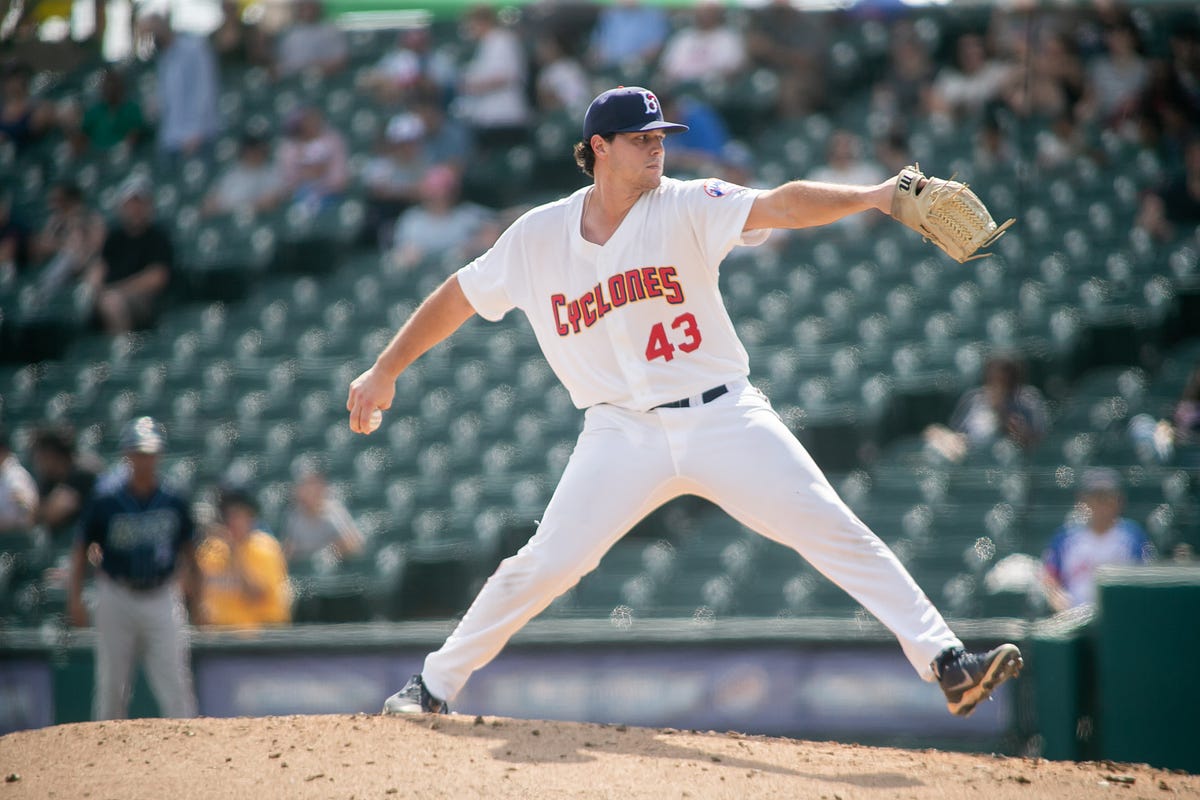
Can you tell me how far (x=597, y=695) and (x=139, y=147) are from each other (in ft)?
26.7

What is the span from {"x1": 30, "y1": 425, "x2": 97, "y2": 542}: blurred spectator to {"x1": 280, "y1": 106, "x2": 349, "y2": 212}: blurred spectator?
136 inches

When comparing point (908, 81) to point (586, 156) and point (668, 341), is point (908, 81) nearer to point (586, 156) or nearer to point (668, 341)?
point (586, 156)

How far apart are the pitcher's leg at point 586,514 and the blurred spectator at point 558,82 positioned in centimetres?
807

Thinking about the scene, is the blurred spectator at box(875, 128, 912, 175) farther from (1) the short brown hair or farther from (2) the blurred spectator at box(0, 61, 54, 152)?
(2) the blurred spectator at box(0, 61, 54, 152)

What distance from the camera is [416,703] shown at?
418cm

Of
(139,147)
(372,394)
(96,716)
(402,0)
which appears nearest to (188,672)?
(96,716)

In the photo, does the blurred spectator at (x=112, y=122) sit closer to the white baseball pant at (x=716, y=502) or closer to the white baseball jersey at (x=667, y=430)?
the white baseball jersey at (x=667, y=430)

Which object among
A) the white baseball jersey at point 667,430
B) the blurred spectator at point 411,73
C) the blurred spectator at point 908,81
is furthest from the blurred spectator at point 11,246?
the white baseball jersey at point 667,430

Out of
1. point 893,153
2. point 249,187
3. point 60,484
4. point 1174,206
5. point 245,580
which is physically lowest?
point 245,580

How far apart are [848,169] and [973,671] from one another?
6709 mm

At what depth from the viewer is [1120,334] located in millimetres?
9156

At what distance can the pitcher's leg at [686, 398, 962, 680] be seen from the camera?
12.3 ft

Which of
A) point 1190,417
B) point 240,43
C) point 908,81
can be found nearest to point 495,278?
point 1190,417

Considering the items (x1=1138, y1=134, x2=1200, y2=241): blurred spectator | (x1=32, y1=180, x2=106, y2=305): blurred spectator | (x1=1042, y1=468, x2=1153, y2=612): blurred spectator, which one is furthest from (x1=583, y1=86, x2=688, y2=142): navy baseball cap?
(x1=32, y1=180, x2=106, y2=305): blurred spectator
